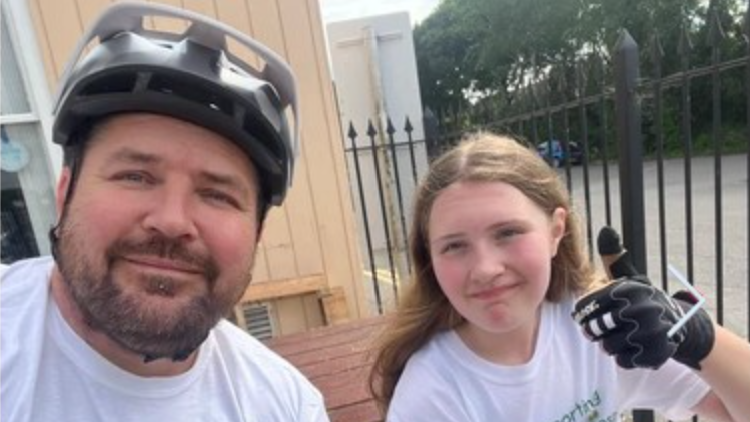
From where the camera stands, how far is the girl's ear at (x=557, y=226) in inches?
70.1

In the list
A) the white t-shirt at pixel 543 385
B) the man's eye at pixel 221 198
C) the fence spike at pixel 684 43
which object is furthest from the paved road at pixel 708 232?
the man's eye at pixel 221 198

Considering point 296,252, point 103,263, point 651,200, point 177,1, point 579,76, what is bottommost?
point 651,200

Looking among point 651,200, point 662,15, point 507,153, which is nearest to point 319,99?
point 507,153

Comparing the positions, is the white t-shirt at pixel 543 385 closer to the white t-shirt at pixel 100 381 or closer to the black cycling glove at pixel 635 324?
the black cycling glove at pixel 635 324

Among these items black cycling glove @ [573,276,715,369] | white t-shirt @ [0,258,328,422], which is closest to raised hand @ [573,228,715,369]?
black cycling glove @ [573,276,715,369]

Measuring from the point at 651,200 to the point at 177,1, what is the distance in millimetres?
10222

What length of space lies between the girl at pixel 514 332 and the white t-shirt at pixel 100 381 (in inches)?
16.9

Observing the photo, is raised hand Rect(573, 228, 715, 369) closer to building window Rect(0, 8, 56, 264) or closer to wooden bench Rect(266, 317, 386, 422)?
wooden bench Rect(266, 317, 386, 422)

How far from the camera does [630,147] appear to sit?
88.7 inches

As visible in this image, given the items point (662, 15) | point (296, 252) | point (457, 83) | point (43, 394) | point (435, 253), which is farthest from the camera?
point (457, 83)

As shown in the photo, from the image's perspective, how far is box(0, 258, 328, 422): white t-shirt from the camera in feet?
3.48

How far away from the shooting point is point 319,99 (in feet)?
12.3

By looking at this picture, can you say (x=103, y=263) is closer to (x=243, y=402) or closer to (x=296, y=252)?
(x=243, y=402)

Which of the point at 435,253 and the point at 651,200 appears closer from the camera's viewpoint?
the point at 435,253
